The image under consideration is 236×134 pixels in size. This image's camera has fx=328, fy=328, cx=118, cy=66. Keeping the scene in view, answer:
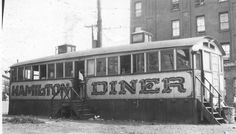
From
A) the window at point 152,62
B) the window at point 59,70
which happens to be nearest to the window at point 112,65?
the window at point 152,62

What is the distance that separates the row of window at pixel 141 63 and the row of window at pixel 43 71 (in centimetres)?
150

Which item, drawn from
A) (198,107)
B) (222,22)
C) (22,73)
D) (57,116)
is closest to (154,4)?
(222,22)

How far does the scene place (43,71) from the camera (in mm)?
18203

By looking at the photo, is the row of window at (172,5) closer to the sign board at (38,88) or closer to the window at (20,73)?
the window at (20,73)

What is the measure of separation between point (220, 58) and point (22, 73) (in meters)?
11.4

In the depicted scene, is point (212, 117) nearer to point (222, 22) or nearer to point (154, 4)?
point (222, 22)

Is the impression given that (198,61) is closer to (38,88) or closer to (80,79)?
(80,79)

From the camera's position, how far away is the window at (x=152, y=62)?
1349 centimetres

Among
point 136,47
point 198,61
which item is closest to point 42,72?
point 136,47

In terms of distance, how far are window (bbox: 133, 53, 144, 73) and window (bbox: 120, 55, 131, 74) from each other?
0.28m

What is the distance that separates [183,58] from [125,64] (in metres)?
2.82

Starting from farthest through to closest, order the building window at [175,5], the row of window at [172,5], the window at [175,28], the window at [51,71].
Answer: the building window at [175,5], the window at [175,28], the row of window at [172,5], the window at [51,71]

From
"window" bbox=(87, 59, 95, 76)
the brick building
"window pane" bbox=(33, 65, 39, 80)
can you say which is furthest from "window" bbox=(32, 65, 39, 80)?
the brick building

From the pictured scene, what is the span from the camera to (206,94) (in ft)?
43.7
